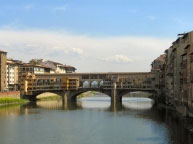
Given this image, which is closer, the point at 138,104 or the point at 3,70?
the point at 138,104

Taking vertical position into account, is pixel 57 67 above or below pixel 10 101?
above

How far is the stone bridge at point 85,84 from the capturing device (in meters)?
83.2

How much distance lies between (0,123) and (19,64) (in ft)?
204

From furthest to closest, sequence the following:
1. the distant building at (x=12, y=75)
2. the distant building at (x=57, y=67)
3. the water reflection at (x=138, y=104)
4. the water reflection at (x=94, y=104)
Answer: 1. the distant building at (x=57, y=67)
2. the distant building at (x=12, y=75)
3. the water reflection at (x=94, y=104)
4. the water reflection at (x=138, y=104)

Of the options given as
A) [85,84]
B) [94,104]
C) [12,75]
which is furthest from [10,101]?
[12,75]

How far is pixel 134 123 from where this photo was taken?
44.2m

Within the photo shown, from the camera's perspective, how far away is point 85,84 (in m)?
90.6

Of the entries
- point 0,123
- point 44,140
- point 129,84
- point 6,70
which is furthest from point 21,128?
point 6,70

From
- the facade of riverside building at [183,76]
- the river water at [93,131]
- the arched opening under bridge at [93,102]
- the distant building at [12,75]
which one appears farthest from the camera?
the distant building at [12,75]

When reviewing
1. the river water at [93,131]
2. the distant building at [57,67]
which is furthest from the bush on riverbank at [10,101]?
the distant building at [57,67]

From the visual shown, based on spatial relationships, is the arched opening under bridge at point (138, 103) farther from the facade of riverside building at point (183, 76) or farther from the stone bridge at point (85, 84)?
the facade of riverside building at point (183, 76)

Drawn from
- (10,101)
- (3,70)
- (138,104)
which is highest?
(3,70)

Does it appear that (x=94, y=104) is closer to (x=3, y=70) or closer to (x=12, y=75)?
(x=3, y=70)

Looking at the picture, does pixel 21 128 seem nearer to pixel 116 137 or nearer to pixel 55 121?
pixel 55 121
